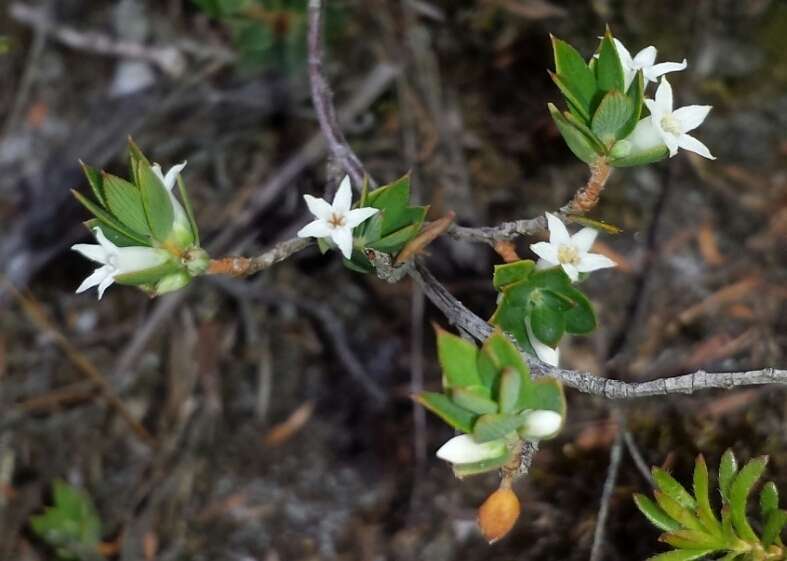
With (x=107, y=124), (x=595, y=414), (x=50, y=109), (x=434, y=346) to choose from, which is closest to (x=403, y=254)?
(x=595, y=414)

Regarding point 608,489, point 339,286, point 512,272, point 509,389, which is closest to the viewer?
point 509,389

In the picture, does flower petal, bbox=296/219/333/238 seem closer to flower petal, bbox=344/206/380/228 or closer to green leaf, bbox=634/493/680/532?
flower petal, bbox=344/206/380/228

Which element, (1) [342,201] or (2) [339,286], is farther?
(2) [339,286]

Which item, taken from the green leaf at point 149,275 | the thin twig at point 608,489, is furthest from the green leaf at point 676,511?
the green leaf at point 149,275

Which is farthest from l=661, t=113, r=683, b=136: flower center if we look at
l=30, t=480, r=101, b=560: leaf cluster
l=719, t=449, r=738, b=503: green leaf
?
l=30, t=480, r=101, b=560: leaf cluster

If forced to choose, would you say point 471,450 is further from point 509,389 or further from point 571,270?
point 571,270

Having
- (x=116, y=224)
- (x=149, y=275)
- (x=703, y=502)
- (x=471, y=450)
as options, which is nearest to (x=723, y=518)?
(x=703, y=502)
